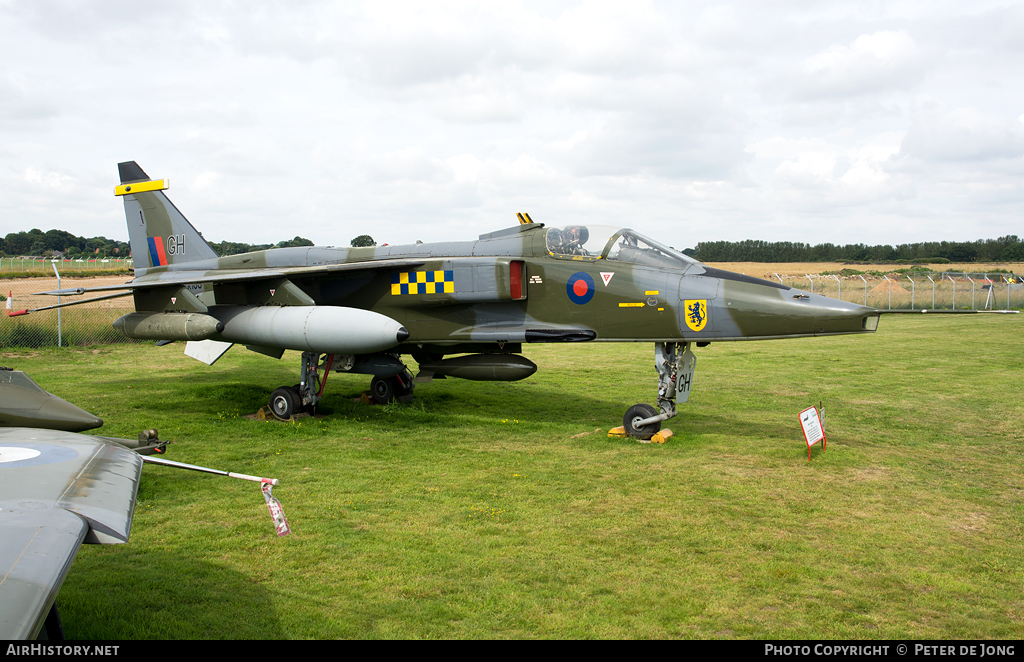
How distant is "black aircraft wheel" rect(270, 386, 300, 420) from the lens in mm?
11500

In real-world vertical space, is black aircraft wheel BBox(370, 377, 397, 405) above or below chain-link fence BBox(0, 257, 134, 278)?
below

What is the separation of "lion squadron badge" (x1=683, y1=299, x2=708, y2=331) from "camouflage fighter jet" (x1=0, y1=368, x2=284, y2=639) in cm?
684

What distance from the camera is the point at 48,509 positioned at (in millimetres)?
2902

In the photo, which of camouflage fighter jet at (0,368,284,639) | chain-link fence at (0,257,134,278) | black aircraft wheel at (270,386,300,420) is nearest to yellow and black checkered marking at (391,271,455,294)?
black aircraft wheel at (270,386,300,420)

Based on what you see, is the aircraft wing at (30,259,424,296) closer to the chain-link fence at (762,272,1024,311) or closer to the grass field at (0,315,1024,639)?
the grass field at (0,315,1024,639)

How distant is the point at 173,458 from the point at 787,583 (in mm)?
7672

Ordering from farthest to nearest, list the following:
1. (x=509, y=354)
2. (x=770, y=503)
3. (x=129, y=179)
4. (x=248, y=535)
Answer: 1. (x=129, y=179)
2. (x=509, y=354)
3. (x=770, y=503)
4. (x=248, y=535)

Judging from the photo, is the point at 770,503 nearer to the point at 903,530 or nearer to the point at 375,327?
the point at 903,530

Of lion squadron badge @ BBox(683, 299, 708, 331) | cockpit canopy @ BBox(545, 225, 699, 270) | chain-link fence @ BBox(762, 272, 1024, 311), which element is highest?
cockpit canopy @ BBox(545, 225, 699, 270)

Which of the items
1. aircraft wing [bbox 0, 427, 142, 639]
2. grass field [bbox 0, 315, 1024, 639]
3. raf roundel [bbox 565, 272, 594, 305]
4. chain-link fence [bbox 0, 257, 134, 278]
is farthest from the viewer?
chain-link fence [bbox 0, 257, 134, 278]

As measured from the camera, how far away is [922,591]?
5.19m

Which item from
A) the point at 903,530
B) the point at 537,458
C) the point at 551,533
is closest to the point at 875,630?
the point at 903,530

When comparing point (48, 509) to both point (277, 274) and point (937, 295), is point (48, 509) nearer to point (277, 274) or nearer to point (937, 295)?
point (277, 274)

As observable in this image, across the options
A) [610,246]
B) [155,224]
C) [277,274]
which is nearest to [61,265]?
[155,224]
